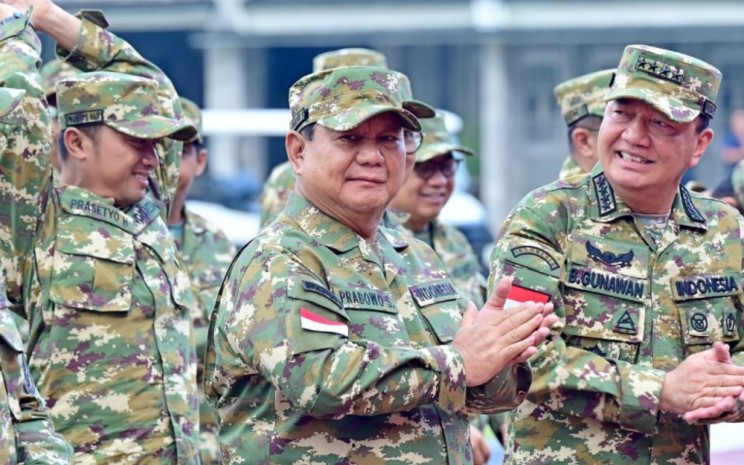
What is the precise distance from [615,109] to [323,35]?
2235 cm

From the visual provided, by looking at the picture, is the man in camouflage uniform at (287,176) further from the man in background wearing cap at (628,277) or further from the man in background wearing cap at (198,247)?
the man in background wearing cap at (628,277)

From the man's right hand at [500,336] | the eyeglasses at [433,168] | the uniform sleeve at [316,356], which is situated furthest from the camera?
the eyeglasses at [433,168]

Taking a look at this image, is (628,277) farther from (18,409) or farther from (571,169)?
(571,169)

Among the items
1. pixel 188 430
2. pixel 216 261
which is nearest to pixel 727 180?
pixel 216 261

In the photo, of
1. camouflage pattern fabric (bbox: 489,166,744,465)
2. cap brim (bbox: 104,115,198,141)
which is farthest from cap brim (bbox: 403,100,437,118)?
cap brim (bbox: 104,115,198,141)

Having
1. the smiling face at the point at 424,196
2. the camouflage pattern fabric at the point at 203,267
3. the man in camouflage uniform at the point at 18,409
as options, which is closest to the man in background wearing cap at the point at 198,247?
the camouflage pattern fabric at the point at 203,267

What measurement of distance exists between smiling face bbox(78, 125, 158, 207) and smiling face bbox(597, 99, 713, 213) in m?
1.93

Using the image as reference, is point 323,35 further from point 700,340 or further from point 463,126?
point 700,340

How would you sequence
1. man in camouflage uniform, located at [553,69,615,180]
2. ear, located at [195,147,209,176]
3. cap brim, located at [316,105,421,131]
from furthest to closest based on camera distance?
ear, located at [195,147,209,176]
man in camouflage uniform, located at [553,69,615,180]
cap brim, located at [316,105,421,131]

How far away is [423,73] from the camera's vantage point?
28.0 meters

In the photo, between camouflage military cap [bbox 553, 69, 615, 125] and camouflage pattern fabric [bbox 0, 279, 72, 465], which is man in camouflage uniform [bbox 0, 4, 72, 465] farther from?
camouflage military cap [bbox 553, 69, 615, 125]

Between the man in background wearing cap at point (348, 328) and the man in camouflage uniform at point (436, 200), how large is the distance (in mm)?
3032

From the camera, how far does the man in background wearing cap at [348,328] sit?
14.2ft

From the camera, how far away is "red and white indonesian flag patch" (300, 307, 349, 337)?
14.2 ft
